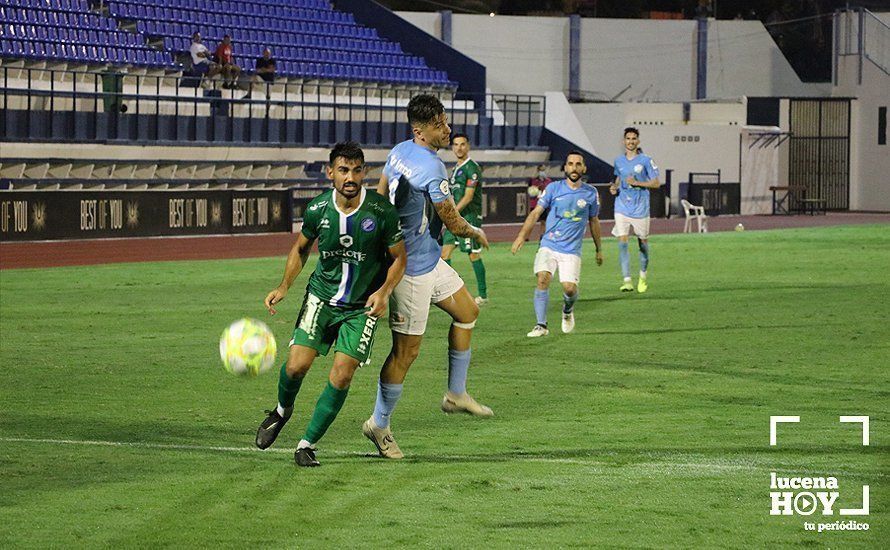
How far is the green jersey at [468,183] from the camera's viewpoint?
17.9m

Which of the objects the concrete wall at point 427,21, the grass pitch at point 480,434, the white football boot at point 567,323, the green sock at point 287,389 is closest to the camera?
the grass pitch at point 480,434

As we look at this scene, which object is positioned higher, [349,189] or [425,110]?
[425,110]

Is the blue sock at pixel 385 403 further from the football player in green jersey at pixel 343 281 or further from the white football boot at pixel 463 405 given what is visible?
the white football boot at pixel 463 405

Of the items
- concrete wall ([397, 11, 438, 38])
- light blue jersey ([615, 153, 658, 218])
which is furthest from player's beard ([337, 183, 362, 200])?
concrete wall ([397, 11, 438, 38])

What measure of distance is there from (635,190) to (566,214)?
244 inches

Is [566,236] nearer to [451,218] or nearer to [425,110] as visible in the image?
[451,218]

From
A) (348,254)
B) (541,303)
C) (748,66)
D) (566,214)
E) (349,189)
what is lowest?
(541,303)

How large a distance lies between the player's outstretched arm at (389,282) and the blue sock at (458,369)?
1698 mm

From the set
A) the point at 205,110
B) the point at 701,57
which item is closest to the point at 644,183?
the point at 205,110

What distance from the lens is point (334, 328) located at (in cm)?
841

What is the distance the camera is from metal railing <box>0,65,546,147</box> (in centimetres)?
3203

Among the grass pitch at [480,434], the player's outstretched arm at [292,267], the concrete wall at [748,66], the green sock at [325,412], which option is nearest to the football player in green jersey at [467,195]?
the grass pitch at [480,434]

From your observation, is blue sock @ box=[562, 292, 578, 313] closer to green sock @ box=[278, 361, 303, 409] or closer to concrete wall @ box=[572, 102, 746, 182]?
green sock @ box=[278, 361, 303, 409]

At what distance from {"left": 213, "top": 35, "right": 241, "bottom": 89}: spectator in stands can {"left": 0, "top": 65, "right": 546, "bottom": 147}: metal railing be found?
324mm
